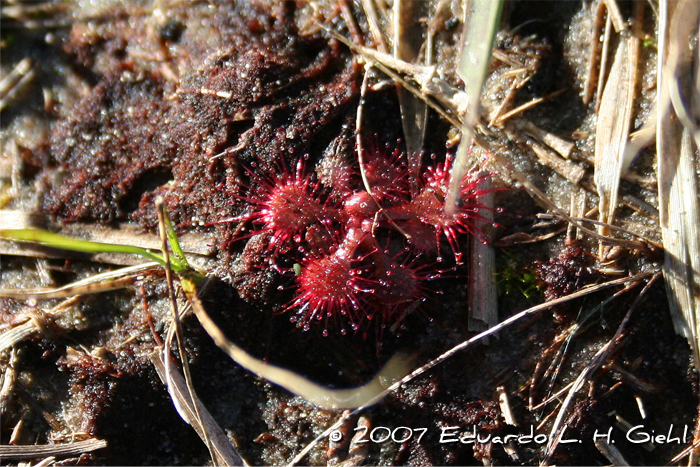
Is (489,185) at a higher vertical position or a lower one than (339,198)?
lower

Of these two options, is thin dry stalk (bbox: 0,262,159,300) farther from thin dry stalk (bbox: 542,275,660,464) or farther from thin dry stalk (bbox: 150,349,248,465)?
thin dry stalk (bbox: 542,275,660,464)

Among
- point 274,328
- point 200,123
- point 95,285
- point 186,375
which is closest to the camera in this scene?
point 186,375

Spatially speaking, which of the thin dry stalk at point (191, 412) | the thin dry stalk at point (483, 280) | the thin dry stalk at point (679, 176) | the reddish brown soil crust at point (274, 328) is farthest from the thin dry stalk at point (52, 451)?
the thin dry stalk at point (679, 176)

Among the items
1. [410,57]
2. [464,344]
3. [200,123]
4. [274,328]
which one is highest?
[200,123]

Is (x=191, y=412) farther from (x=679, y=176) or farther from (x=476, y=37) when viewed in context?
(x=679, y=176)

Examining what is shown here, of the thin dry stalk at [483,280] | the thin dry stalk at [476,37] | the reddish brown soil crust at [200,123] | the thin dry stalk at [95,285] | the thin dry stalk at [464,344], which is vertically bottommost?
the thin dry stalk at [464,344]

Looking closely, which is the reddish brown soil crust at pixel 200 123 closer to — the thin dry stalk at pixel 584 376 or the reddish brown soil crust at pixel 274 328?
the reddish brown soil crust at pixel 274 328

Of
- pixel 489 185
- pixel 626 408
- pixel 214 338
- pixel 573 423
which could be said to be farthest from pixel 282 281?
pixel 626 408

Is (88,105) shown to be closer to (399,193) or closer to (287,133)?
(287,133)

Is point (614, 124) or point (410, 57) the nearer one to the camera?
point (614, 124)

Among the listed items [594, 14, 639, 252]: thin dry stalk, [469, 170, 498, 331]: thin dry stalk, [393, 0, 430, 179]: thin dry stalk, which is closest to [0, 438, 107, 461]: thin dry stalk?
[469, 170, 498, 331]: thin dry stalk

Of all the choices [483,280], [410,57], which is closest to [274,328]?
[483,280]
